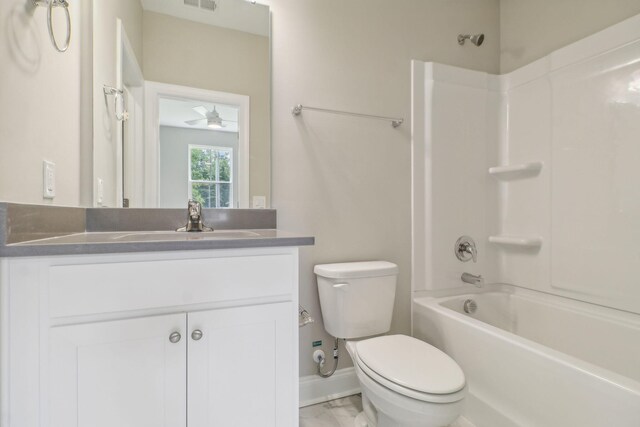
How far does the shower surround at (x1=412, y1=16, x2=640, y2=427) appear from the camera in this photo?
4.95 feet

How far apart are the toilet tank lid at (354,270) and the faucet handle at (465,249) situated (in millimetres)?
624

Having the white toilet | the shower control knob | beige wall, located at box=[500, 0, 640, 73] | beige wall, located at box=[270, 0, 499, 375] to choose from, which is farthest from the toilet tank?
beige wall, located at box=[500, 0, 640, 73]

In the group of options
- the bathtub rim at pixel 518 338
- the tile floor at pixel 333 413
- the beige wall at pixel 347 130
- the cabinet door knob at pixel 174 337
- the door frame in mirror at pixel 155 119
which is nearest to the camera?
the cabinet door knob at pixel 174 337

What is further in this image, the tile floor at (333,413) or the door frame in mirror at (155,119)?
the tile floor at (333,413)

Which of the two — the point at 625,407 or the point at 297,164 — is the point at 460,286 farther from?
the point at 297,164

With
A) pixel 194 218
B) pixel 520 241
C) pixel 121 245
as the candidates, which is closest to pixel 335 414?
pixel 194 218

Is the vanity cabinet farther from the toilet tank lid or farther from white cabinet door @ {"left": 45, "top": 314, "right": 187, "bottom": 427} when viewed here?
the toilet tank lid

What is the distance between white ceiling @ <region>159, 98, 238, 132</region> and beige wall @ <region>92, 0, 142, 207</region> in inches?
7.7

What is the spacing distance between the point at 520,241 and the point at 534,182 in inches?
14.9

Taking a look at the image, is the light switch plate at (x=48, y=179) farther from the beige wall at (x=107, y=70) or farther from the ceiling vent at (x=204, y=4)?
the ceiling vent at (x=204, y=4)

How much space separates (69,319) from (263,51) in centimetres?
139

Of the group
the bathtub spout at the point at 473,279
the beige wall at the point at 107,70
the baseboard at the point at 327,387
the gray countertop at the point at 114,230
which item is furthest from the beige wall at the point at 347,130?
the beige wall at the point at 107,70

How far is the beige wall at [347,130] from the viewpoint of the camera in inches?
64.4

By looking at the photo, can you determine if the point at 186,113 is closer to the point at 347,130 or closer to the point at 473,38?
the point at 347,130
